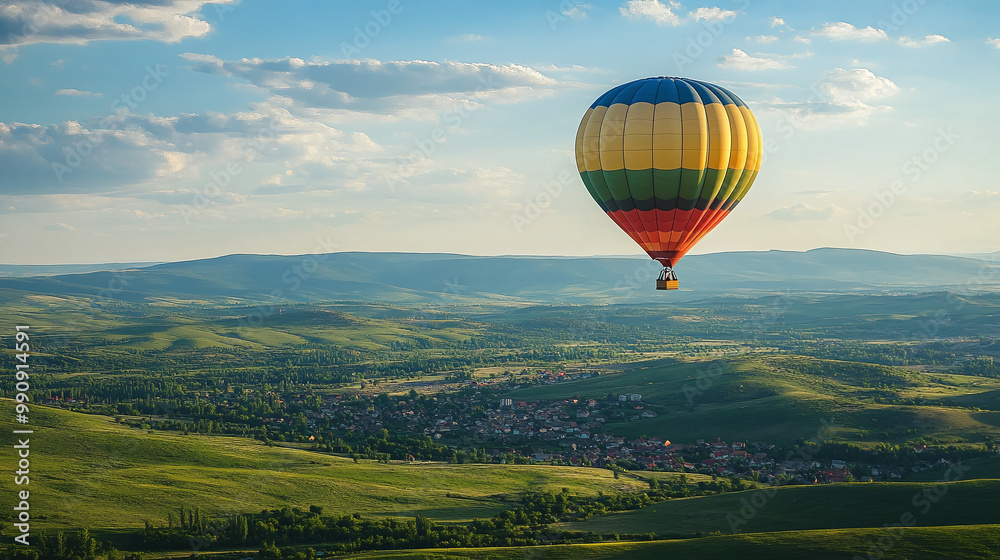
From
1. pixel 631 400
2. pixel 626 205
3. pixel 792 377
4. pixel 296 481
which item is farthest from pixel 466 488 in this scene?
pixel 792 377

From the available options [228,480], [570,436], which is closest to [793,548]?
[228,480]

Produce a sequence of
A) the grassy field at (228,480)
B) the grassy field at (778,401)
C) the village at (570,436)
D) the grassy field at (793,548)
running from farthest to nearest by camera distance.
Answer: the grassy field at (778,401) → the village at (570,436) → the grassy field at (228,480) → the grassy field at (793,548)

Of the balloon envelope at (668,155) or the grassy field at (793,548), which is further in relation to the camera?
the balloon envelope at (668,155)

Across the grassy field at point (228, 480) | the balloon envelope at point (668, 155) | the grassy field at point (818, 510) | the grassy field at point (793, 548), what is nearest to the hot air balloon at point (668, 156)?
the balloon envelope at point (668, 155)

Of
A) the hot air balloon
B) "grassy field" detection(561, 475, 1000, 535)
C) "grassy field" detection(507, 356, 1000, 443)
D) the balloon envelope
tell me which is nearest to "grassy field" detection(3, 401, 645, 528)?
"grassy field" detection(561, 475, 1000, 535)

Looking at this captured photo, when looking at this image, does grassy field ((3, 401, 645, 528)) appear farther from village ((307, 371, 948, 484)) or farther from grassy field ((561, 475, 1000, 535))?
village ((307, 371, 948, 484))

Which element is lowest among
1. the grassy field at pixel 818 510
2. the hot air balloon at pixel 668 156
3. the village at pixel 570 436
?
the village at pixel 570 436

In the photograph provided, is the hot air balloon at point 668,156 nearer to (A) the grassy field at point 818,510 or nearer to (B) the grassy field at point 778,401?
(A) the grassy field at point 818,510
